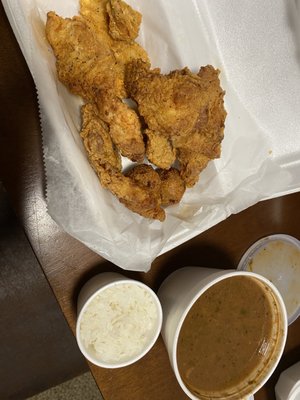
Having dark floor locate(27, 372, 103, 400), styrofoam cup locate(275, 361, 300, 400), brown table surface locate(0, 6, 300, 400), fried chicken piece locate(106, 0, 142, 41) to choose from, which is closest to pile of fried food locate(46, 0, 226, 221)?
fried chicken piece locate(106, 0, 142, 41)

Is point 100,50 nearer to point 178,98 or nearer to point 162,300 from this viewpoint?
point 178,98

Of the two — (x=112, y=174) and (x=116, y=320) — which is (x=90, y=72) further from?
(x=116, y=320)

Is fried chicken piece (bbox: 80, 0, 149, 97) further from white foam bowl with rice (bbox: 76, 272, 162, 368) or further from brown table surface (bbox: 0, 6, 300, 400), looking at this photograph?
white foam bowl with rice (bbox: 76, 272, 162, 368)

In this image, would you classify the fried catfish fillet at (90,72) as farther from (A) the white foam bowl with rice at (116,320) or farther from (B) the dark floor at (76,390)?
(B) the dark floor at (76,390)

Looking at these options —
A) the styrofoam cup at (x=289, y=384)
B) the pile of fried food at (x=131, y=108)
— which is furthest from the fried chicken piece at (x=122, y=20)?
the styrofoam cup at (x=289, y=384)

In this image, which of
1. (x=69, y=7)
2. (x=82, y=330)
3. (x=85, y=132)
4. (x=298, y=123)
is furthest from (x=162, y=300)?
(x=69, y=7)

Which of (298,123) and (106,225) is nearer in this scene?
(106,225)
